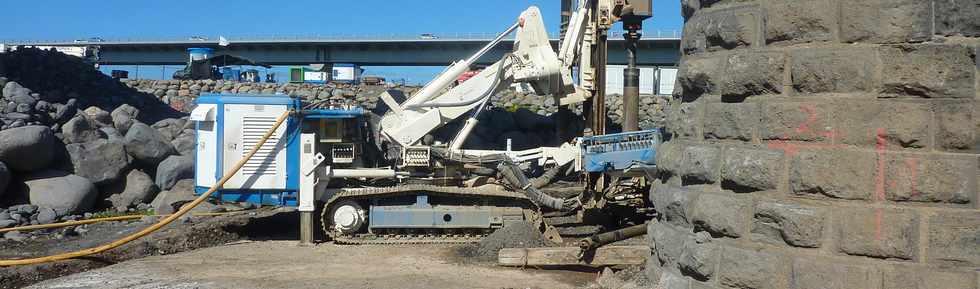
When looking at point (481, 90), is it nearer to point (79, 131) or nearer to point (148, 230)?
point (148, 230)

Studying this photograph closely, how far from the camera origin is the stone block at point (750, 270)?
3.96 meters

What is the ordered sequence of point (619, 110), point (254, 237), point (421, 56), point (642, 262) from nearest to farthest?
1. point (642, 262)
2. point (254, 237)
3. point (619, 110)
4. point (421, 56)

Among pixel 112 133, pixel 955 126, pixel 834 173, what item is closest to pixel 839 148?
pixel 834 173

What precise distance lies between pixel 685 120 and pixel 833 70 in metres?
0.94

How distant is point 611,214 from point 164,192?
8.51 meters

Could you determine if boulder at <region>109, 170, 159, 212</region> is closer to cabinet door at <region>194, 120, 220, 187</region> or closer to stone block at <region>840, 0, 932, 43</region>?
cabinet door at <region>194, 120, 220, 187</region>

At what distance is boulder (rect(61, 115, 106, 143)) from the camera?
17750 millimetres

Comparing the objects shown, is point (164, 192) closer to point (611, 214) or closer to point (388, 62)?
point (611, 214)

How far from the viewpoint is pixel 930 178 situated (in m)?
3.63

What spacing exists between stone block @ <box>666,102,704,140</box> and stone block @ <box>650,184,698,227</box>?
287 mm

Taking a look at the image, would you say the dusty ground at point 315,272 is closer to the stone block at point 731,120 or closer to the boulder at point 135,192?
the stone block at point 731,120

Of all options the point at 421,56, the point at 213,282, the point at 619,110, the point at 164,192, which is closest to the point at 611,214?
the point at 213,282

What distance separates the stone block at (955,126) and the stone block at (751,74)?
0.68 metres

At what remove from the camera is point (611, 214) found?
42.0ft
